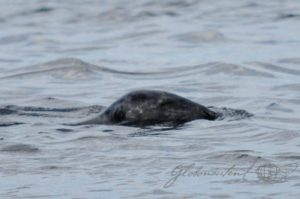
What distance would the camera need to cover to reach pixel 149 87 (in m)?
13.1

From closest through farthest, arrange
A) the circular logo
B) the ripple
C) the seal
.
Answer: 1. the circular logo
2. the ripple
3. the seal

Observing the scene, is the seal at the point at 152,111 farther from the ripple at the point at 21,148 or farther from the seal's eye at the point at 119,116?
Answer: the ripple at the point at 21,148

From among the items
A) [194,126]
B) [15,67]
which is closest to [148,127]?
[194,126]

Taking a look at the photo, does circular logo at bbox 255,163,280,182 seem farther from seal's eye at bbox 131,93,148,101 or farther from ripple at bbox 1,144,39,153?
seal's eye at bbox 131,93,148,101

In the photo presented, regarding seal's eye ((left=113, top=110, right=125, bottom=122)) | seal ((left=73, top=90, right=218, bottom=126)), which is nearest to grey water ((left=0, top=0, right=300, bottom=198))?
seal ((left=73, top=90, right=218, bottom=126))

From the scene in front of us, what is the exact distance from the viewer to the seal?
403 inches

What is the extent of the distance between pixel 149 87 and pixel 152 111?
110 inches

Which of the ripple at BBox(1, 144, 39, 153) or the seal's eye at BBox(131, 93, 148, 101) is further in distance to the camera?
the seal's eye at BBox(131, 93, 148, 101)

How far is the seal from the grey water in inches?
8.7

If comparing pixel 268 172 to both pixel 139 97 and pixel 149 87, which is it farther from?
pixel 149 87

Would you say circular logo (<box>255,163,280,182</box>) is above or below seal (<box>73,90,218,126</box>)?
below

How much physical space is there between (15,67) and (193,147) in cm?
689

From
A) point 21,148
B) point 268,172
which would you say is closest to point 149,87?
point 21,148

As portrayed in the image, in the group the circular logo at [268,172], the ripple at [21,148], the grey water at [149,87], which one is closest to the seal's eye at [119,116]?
the grey water at [149,87]
